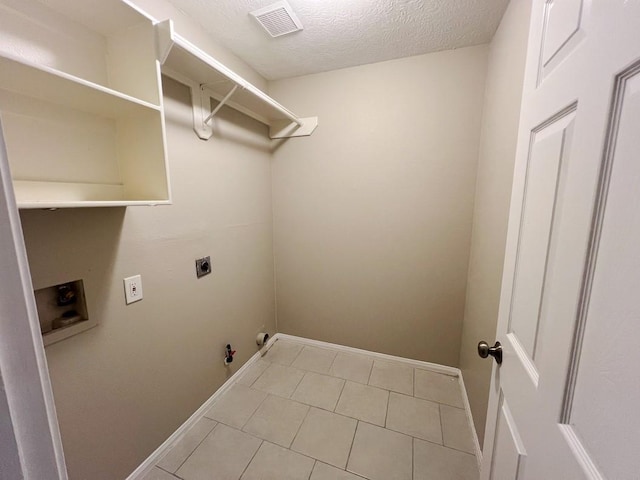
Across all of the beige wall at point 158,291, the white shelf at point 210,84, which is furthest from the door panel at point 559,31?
the beige wall at point 158,291

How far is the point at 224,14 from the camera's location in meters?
1.39

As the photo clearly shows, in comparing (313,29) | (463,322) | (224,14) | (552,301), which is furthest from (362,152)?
(552,301)

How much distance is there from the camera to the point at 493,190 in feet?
4.59

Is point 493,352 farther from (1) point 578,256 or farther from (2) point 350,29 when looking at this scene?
(2) point 350,29

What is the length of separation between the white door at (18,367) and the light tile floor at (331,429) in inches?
52.4

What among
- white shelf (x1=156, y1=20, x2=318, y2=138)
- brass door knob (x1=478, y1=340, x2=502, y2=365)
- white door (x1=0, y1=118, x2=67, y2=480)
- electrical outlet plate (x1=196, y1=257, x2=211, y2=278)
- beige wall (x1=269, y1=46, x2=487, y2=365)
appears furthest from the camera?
beige wall (x1=269, y1=46, x2=487, y2=365)

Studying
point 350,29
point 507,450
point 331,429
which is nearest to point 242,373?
point 331,429

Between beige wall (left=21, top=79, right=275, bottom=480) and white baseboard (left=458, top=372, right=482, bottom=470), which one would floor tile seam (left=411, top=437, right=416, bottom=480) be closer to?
white baseboard (left=458, top=372, right=482, bottom=470)

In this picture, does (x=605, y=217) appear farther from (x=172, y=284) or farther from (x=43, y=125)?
(x=172, y=284)

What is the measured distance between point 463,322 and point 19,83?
8.76 ft

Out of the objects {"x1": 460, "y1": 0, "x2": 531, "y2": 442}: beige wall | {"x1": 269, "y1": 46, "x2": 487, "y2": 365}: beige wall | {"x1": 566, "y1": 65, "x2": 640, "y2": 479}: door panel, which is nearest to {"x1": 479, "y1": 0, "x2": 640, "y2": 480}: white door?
{"x1": 566, "y1": 65, "x2": 640, "y2": 479}: door panel

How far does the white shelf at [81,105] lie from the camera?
81 centimetres

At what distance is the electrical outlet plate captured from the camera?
160cm

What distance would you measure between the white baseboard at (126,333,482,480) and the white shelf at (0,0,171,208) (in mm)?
1416
